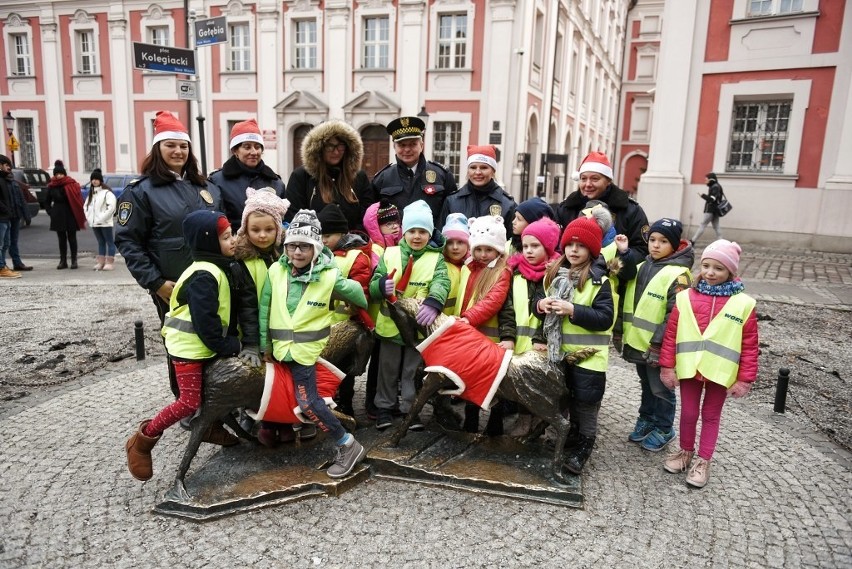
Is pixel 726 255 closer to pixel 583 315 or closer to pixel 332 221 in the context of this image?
pixel 583 315

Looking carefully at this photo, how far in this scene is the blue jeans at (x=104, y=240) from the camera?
10746 mm

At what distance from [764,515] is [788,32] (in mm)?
13821

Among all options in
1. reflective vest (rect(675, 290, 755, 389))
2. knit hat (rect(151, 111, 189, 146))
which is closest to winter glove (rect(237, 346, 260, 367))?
knit hat (rect(151, 111, 189, 146))

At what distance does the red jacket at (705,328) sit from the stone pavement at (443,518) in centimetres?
75

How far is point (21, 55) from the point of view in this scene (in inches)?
1047

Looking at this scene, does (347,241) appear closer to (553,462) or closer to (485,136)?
(553,462)

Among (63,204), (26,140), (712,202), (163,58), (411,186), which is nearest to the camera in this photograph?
(411,186)

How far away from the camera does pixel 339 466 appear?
3377 mm

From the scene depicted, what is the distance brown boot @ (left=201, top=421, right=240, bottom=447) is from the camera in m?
3.62

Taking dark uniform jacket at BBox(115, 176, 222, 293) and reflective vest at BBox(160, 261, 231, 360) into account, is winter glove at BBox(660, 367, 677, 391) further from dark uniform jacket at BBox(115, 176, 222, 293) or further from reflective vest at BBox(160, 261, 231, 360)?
dark uniform jacket at BBox(115, 176, 222, 293)

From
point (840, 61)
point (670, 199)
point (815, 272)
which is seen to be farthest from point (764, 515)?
point (840, 61)

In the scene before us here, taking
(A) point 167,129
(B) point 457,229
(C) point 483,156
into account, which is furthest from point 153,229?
(C) point 483,156

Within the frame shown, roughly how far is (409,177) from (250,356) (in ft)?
6.82

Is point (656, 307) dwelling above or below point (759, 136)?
below
